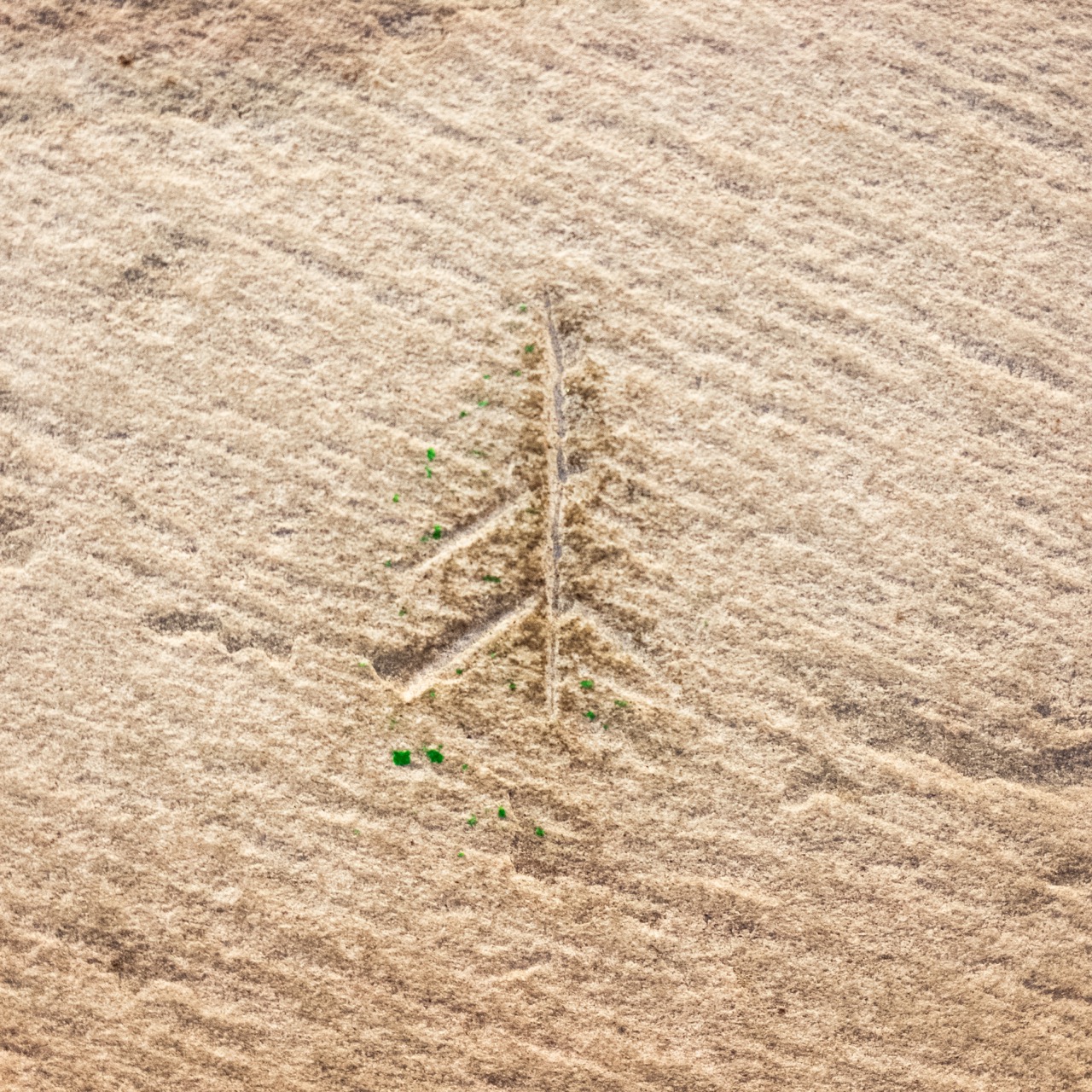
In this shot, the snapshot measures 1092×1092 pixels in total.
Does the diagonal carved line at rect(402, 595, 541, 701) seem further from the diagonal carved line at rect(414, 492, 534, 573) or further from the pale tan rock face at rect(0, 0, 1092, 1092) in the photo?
the diagonal carved line at rect(414, 492, 534, 573)

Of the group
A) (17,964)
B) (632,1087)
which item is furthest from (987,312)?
(17,964)

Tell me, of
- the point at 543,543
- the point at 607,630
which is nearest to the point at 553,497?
the point at 543,543

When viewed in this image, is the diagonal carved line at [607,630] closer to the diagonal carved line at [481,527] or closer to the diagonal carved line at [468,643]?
the diagonal carved line at [468,643]

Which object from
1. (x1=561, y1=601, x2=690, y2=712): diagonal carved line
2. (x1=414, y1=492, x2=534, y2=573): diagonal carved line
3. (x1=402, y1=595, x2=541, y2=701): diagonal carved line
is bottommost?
(x1=402, y1=595, x2=541, y2=701): diagonal carved line

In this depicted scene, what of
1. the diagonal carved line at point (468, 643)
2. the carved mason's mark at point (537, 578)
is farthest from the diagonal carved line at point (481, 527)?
the diagonal carved line at point (468, 643)

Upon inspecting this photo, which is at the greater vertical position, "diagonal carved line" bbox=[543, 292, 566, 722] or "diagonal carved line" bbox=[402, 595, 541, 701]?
"diagonal carved line" bbox=[543, 292, 566, 722]

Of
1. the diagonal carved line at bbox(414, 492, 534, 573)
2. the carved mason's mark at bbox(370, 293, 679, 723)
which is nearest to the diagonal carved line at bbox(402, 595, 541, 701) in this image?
the carved mason's mark at bbox(370, 293, 679, 723)

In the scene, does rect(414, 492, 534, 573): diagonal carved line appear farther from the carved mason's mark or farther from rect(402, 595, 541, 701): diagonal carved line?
rect(402, 595, 541, 701): diagonal carved line
